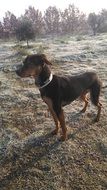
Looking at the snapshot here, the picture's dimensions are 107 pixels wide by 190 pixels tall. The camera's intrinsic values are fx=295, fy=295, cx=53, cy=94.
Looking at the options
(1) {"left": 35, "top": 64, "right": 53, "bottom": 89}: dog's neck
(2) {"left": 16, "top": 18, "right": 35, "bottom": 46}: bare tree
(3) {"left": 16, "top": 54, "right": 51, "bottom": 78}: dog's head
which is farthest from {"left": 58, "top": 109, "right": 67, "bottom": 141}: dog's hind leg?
(2) {"left": 16, "top": 18, "right": 35, "bottom": 46}: bare tree

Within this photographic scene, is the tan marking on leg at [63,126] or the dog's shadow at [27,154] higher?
the tan marking on leg at [63,126]

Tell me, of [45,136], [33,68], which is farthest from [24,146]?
[33,68]

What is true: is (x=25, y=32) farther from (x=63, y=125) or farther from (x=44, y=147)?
(x=44, y=147)

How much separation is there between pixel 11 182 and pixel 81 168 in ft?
5.13

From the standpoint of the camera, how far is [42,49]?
17.6m

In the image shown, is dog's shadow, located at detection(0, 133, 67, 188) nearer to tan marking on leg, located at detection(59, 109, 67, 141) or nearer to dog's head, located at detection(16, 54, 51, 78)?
tan marking on leg, located at detection(59, 109, 67, 141)

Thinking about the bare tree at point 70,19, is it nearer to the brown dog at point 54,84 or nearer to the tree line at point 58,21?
the tree line at point 58,21

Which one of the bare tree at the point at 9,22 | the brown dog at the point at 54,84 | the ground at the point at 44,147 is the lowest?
the ground at the point at 44,147

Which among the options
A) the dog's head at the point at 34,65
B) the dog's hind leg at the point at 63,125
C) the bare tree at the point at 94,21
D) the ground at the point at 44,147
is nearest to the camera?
the ground at the point at 44,147

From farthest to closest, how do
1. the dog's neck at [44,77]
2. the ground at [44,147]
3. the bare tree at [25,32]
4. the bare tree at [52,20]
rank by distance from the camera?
the bare tree at [52,20], the bare tree at [25,32], the dog's neck at [44,77], the ground at [44,147]

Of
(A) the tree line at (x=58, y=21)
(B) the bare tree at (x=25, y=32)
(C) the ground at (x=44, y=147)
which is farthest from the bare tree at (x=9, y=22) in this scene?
(C) the ground at (x=44, y=147)

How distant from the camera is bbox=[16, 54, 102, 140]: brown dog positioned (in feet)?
22.3

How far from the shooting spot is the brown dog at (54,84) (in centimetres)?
679

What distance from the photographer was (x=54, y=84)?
704 cm
